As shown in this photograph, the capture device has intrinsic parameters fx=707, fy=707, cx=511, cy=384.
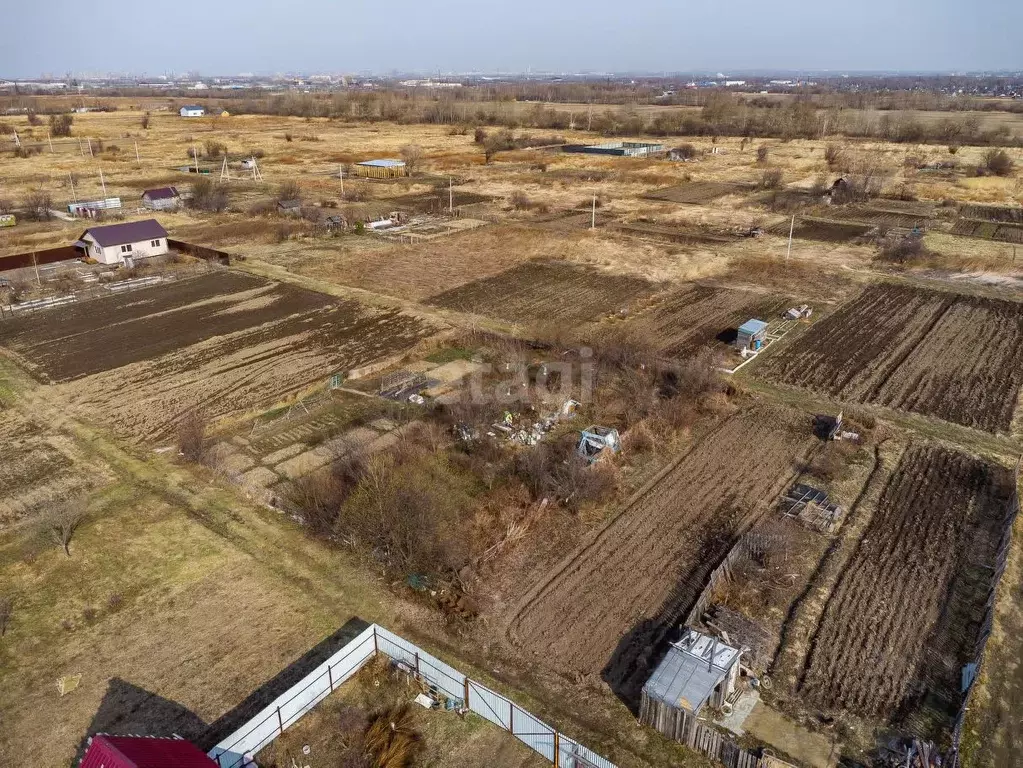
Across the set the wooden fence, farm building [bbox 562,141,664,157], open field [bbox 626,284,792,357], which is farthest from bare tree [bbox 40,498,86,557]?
farm building [bbox 562,141,664,157]

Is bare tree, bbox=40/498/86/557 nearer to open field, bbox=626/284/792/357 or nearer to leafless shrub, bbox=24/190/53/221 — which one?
open field, bbox=626/284/792/357

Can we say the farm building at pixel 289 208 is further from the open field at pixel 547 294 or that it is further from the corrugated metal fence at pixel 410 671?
the corrugated metal fence at pixel 410 671

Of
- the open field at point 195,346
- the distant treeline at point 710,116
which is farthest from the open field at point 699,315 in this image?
the distant treeline at point 710,116

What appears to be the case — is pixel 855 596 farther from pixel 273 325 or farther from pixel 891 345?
pixel 273 325

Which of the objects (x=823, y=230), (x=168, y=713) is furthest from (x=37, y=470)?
(x=823, y=230)

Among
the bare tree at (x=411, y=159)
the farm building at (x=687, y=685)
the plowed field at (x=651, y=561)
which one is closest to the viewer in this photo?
the farm building at (x=687, y=685)

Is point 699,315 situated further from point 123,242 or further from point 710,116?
point 710,116
